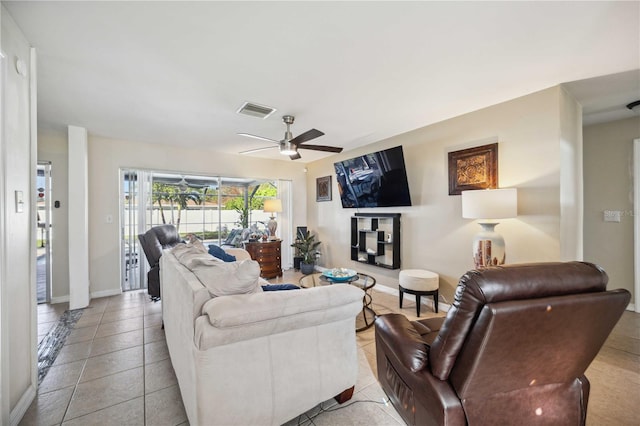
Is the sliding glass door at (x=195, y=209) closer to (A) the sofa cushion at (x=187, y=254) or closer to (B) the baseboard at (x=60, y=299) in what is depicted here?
(B) the baseboard at (x=60, y=299)

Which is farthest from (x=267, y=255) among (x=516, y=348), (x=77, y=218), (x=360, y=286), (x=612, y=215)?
(x=612, y=215)

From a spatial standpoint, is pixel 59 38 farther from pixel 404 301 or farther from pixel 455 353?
pixel 404 301

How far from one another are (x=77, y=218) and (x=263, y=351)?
3.55m

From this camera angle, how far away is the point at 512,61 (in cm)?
203

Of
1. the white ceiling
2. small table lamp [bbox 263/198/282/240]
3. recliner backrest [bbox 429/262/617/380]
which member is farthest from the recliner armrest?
small table lamp [bbox 263/198/282/240]

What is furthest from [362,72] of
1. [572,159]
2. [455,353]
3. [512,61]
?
[572,159]

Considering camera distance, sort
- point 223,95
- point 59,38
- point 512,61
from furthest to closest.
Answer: point 223,95 < point 512,61 < point 59,38

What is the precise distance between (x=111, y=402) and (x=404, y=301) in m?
3.22

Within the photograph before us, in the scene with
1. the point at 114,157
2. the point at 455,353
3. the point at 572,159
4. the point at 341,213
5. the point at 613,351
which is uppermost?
the point at 114,157

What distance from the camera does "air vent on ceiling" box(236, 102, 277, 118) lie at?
9.18 feet

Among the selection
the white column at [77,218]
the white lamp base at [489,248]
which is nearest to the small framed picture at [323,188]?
the white lamp base at [489,248]

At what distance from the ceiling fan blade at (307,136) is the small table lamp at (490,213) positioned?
1648mm

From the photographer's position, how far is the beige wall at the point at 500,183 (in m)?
2.52

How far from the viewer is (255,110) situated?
115 inches
